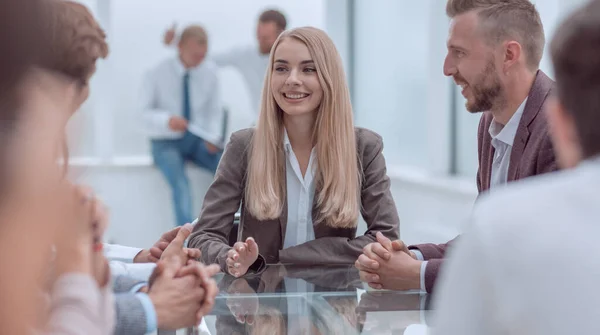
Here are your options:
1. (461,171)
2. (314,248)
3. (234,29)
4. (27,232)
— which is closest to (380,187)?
(314,248)

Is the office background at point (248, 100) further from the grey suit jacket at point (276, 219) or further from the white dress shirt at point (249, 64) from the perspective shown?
the grey suit jacket at point (276, 219)

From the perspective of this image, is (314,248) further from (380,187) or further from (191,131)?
(191,131)

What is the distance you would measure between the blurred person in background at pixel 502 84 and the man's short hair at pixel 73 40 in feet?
4.09

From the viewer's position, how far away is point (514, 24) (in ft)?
8.64

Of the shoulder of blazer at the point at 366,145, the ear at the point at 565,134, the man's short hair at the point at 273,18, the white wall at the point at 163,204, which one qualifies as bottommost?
the white wall at the point at 163,204

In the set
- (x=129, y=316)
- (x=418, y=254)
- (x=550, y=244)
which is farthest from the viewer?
(x=418, y=254)

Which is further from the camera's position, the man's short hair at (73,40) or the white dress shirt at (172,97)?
the white dress shirt at (172,97)

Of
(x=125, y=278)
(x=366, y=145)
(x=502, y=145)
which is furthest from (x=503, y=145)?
(x=125, y=278)

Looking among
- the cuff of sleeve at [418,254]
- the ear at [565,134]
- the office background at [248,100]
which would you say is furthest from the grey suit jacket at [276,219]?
the office background at [248,100]

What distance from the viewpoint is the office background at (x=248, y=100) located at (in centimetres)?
700

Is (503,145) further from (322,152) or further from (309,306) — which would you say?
(309,306)

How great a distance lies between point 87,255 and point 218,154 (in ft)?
21.2

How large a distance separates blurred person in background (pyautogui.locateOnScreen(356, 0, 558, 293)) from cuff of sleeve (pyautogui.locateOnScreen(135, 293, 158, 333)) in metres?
0.98

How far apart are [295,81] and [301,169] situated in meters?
0.29
